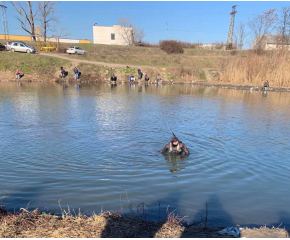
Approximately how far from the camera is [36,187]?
6.81 metres

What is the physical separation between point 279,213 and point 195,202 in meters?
1.86

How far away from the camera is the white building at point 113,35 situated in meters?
64.2

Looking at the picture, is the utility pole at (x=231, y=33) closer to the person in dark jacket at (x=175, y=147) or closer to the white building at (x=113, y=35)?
the white building at (x=113, y=35)

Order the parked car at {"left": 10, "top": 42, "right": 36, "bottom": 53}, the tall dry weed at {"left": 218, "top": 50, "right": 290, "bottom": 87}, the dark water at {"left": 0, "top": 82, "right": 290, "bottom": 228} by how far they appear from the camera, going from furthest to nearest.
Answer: the parked car at {"left": 10, "top": 42, "right": 36, "bottom": 53} → the tall dry weed at {"left": 218, "top": 50, "right": 290, "bottom": 87} → the dark water at {"left": 0, "top": 82, "right": 290, "bottom": 228}

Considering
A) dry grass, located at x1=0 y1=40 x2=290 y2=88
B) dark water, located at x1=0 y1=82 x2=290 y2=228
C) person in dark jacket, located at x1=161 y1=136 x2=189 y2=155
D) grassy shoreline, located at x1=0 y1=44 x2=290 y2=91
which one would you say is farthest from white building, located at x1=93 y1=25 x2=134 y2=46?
person in dark jacket, located at x1=161 y1=136 x2=189 y2=155

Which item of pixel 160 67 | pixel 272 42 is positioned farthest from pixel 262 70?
pixel 272 42

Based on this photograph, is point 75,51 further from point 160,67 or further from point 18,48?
point 160,67

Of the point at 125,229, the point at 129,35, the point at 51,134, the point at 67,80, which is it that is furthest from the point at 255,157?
the point at 129,35

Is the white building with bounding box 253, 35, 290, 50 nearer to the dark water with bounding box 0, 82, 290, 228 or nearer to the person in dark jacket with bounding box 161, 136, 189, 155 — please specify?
the dark water with bounding box 0, 82, 290, 228

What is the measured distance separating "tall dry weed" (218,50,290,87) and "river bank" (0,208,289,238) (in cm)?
3258

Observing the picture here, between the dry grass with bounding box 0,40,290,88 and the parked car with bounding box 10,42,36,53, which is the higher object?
the parked car with bounding box 10,42,36,53

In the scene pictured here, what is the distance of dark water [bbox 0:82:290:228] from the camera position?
20.3ft

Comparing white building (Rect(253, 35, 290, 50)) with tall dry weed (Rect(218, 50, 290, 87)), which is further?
white building (Rect(253, 35, 290, 50))

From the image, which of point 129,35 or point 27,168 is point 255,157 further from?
point 129,35
